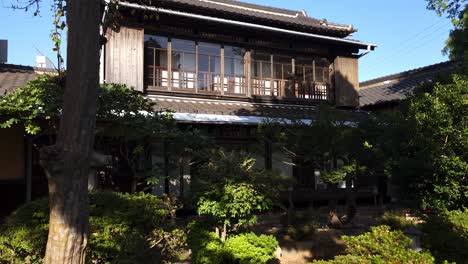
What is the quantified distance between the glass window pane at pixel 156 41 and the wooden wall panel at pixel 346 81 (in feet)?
23.4

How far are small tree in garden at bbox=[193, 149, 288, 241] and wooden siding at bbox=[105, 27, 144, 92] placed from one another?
6609 millimetres

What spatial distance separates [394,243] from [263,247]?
237 centimetres

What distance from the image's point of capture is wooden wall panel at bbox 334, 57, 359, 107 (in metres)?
16.7

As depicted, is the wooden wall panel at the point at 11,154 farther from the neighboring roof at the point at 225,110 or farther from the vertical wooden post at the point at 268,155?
the vertical wooden post at the point at 268,155

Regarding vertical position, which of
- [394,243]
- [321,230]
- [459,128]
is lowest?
[321,230]

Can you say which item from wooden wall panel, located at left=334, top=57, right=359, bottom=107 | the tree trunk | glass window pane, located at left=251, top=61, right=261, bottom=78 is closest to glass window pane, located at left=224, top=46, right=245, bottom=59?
glass window pane, located at left=251, top=61, right=261, bottom=78

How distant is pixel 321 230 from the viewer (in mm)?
9820

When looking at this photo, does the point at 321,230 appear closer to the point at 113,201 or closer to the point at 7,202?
the point at 113,201

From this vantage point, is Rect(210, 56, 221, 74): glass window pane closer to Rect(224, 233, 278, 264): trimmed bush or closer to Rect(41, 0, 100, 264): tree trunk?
Rect(224, 233, 278, 264): trimmed bush

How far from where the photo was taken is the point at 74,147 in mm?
3801

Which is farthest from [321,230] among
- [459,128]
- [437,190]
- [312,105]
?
[312,105]

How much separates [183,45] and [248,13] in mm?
2671

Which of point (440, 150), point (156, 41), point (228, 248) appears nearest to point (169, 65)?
point (156, 41)

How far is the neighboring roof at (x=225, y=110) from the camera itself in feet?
39.9
